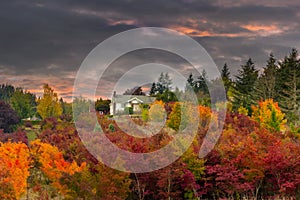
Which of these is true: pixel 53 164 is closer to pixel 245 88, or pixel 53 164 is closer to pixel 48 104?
pixel 48 104

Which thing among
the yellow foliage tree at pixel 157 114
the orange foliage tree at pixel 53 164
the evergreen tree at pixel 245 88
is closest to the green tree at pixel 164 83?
the evergreen tree at pixel 245 88

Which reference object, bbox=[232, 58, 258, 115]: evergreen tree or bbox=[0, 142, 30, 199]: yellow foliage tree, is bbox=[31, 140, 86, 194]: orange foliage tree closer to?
bbox=[0, 142, 30, 199]: yellow foliage tree

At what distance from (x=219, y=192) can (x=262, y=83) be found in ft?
102

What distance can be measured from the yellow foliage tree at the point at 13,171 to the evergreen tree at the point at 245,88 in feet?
96.3

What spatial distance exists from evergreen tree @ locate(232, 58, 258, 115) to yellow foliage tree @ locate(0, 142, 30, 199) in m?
29.4

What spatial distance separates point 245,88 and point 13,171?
33.6 metres

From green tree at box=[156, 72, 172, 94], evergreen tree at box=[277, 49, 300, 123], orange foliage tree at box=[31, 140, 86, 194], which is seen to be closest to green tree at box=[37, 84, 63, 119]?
green tree at box=[156, 72, 172, 94]

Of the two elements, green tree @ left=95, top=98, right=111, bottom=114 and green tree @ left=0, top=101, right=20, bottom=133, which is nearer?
green tree @ left=0, top=101, right=20, bottom=133

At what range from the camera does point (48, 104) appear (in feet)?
122

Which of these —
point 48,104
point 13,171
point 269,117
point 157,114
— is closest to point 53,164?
point 13,171

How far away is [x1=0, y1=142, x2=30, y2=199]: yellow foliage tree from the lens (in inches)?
369

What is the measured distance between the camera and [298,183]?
398 inches

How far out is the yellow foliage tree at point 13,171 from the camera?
9.37m

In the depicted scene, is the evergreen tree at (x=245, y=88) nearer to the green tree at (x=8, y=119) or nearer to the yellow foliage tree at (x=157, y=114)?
the yellow foliage tree at (x=157, y=114)
